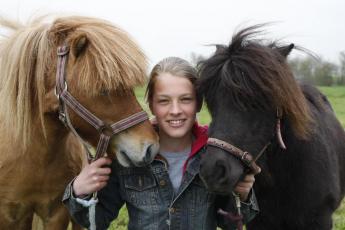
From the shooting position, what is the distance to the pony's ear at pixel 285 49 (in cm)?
296

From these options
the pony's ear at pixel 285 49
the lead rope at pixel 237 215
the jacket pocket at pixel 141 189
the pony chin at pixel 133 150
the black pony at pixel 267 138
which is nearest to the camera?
the pony chin at pixel 133 150

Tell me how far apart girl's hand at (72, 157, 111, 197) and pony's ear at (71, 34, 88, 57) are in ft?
2.08

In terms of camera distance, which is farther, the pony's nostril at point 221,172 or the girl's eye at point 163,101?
the girl's eye at point 163,101

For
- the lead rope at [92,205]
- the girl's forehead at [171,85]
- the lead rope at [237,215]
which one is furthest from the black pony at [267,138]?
the lead rope at [92,205]

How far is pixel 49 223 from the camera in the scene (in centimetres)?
315

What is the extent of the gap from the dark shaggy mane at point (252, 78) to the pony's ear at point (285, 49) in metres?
0.07

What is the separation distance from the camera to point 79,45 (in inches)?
97.7

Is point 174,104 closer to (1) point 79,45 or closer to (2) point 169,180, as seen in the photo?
(2) point 169,180

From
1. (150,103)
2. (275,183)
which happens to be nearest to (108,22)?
(150,103)

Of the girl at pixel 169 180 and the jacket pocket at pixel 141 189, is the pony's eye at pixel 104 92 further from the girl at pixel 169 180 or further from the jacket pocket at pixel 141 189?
the jacket pocket at pixel 141 189

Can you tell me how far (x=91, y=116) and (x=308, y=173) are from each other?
1.73 meters

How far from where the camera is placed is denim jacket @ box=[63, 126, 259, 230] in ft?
8.80

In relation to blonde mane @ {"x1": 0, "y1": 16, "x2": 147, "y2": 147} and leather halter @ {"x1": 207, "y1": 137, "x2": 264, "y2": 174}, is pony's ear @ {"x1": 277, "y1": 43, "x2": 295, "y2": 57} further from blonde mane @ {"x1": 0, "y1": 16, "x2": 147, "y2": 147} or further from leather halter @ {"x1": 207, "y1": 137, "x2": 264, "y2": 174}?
blonde mane @ {"x1": 0, "y1": 16, "x2": 147, "y2": 147}

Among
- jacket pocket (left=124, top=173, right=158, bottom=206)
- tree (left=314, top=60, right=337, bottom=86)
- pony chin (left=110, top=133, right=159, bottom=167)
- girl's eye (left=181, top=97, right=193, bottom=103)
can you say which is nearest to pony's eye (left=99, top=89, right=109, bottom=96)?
pony chin (left=110, top=133, right=159, bottom=167)
